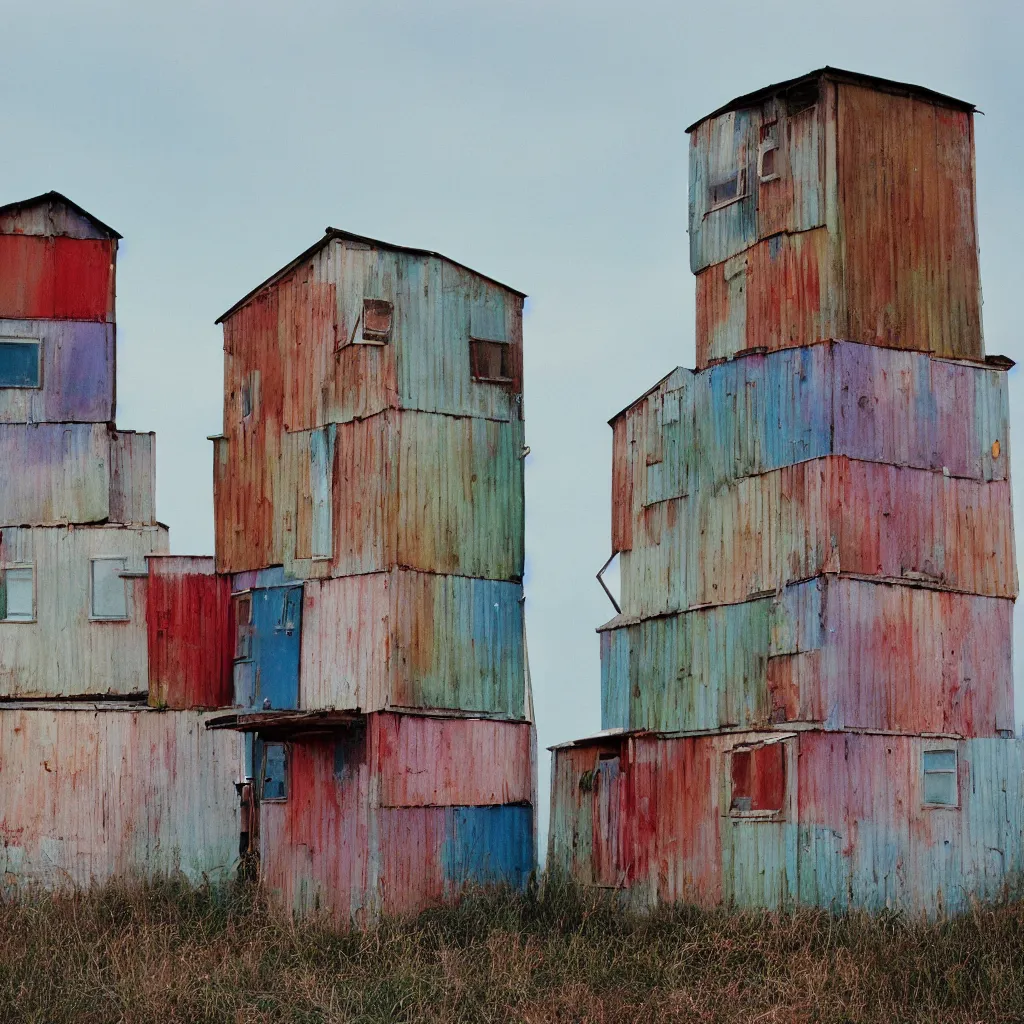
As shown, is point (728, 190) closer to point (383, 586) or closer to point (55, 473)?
point (383, 586)

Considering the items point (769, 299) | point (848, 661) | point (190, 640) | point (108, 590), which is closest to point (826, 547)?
point (848, 661)

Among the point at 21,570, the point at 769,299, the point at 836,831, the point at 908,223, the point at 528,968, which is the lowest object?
the point at 528,968

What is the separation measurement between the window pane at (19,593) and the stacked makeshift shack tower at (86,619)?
0.10 feet

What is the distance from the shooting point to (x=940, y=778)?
29.3m

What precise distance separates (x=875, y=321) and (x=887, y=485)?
8.99ft

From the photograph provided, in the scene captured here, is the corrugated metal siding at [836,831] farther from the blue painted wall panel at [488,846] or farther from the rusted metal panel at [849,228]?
the rusted metal panel at [849,228]

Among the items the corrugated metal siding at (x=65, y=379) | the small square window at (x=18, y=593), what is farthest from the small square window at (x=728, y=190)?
the small square window at (x=18, y=593)

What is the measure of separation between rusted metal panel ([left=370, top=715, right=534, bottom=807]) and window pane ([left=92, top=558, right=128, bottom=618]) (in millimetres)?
8753

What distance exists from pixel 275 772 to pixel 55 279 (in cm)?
1232

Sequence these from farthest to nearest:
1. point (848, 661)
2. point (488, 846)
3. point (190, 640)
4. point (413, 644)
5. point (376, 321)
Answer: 1. point (190, 640)
2. point (376, 321)
3. point (488, 846)
4. point (413, 644)
5. point (848, 661)

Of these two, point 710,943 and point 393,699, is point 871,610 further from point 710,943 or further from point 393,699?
point 393,699

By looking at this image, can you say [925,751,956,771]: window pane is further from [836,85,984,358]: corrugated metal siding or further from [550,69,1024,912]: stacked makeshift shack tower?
[836,85,984,358]: corrugated metal siding

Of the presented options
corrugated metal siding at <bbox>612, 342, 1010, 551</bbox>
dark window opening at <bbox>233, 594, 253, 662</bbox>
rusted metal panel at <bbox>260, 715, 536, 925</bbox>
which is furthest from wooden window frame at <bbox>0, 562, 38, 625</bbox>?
corrugated metal siding at <bbox>612, 342, 1010, 551</bbox>

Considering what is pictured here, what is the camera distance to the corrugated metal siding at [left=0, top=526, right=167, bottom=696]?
38094mm
